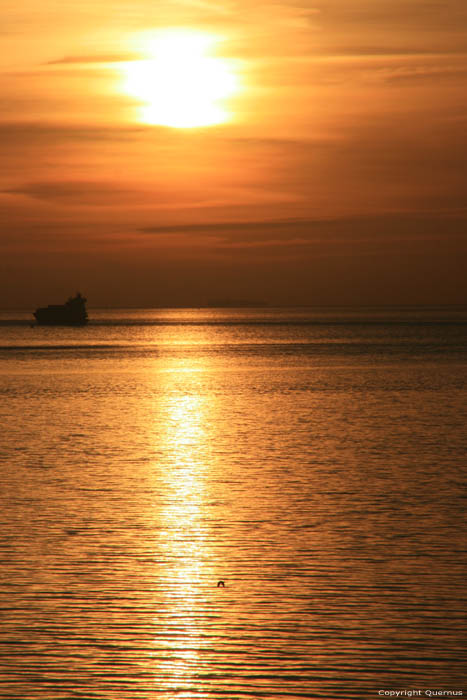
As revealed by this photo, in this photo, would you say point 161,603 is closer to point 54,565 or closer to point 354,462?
point 54,565

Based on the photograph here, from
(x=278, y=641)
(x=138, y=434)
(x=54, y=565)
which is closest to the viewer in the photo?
(x=278, y=641)

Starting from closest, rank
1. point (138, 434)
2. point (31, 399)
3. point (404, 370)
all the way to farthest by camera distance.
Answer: point (138, 434), point (31, 399), point (404, 370)

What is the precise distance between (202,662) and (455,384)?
2655 inches

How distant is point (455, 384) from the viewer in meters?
81.7

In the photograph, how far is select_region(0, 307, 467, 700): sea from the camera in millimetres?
16422

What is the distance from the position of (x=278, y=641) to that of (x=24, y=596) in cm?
548

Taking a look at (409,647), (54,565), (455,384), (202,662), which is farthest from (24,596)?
(455,384)

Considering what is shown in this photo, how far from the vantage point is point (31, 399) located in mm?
69062

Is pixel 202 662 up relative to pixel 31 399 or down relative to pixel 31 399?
down

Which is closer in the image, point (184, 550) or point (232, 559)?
point (232, 559)

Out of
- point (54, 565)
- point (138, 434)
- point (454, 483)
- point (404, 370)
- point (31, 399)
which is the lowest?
point (54, 565)

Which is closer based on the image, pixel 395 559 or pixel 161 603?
pixel 161 603

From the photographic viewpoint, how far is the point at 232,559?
23141mm

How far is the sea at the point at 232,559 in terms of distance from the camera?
16.4 m
